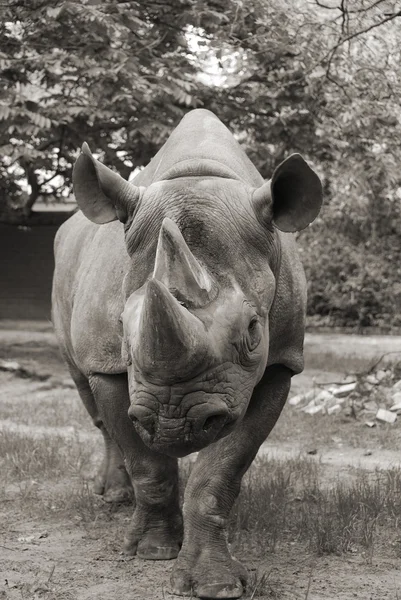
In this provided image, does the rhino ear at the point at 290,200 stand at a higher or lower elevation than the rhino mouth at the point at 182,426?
higher

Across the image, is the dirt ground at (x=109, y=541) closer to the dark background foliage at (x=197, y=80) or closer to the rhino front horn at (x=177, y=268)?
the rhino front horn at (x=177, y=268)

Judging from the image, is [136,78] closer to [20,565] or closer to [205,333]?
[20,565]

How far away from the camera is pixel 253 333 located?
326 centimetres

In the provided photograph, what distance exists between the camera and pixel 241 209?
3490mm

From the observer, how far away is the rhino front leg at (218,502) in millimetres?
3707

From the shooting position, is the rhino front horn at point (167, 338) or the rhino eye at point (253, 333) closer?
the rhino front horn at point (167, 338)

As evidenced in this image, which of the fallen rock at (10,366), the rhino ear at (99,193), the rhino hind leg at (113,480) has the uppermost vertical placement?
the rhino ear at (99,193)

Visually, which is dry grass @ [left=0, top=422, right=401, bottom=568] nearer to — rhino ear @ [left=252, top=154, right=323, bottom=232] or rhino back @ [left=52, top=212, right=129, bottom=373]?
rhino back @ [left=52, top=212, right=129, bottom=373]

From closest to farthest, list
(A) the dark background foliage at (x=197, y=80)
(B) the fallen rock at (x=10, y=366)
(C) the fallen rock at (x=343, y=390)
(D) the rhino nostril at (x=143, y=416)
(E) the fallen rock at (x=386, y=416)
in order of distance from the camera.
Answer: (D) the rhino nostril at (x=143, y=416) → (E) the fallen rock at (x=386, y=416) → (A) the dark background foliage at (x=197, y=80) → (C) the fallen rock at (x=343, y=390) → (B) the fallen rock at (x=10, y=366)

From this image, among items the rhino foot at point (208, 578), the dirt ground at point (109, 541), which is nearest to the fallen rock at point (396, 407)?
the dirt ground at point (109, 541)

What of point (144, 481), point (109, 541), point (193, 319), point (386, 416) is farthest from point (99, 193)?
point (386, 416)

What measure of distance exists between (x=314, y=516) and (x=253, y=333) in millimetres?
1848

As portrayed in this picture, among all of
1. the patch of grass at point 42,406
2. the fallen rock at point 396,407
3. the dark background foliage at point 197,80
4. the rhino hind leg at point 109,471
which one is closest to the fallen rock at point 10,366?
the patch of grass at point 42,406

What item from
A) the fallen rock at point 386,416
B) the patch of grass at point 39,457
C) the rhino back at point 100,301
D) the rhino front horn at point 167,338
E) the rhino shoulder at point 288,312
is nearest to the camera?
the rhino front horn at point 167,338
